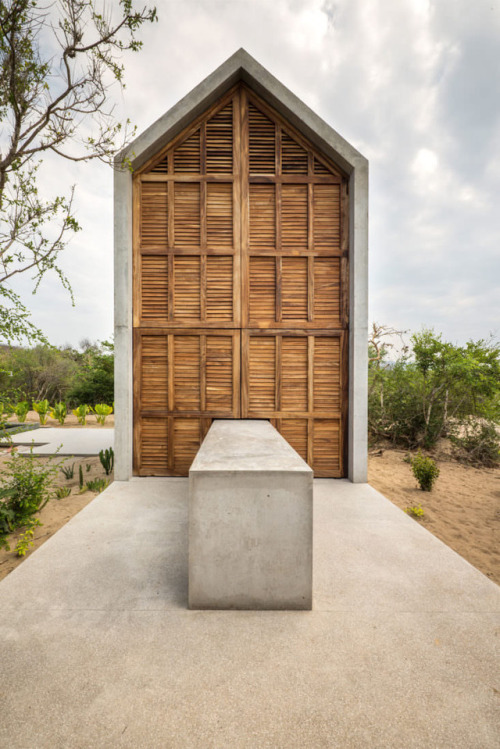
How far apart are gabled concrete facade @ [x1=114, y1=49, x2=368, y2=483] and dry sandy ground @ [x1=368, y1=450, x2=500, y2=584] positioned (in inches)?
41.1

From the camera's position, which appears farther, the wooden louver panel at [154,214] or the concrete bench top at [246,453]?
the wooden louver panel at [154,214]

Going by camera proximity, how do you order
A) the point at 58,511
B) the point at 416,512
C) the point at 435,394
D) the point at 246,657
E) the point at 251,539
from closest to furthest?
the point at 246,657, the point at 251,539, the point at 58,511, the point at 416,512, the point at 435,394

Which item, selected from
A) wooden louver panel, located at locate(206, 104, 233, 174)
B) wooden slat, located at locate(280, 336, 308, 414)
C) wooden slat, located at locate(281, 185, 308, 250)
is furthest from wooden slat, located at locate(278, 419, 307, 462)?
wooden louver panel, located at locate(206, 104, 233, 174)

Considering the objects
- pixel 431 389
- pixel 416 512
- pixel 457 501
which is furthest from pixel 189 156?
pixel 431 389

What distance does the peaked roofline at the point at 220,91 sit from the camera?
172 inches

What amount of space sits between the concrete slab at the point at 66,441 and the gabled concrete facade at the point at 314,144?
3401mm

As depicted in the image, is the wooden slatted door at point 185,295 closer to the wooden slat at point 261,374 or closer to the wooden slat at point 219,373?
the wooden slat at point 219,373

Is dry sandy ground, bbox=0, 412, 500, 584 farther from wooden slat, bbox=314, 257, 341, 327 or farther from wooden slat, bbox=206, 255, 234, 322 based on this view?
wooden slat, bbox=206, 255, 234, 322

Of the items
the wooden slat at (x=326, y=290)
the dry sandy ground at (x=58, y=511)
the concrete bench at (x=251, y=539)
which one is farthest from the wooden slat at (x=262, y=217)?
the dry sandy ground at (x=58, y=511)

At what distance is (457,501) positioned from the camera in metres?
5.00

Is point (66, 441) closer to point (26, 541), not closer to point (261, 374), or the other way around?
point (26, 541)

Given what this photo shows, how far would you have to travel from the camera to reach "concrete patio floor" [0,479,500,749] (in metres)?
1.35

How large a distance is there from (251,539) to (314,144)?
5174mm

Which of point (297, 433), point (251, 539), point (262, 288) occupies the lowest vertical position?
point (251, 539)
